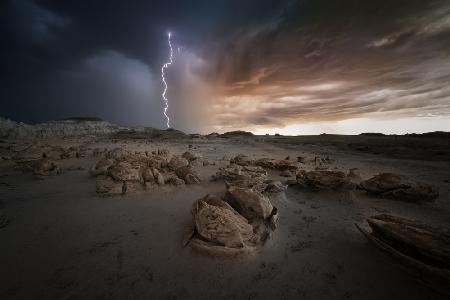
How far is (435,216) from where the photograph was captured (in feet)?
15.7

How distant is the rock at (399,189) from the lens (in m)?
5.46

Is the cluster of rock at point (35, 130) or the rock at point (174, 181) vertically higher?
the cluster of rock at point (35, 130)

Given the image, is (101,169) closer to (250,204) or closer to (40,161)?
(40,161)

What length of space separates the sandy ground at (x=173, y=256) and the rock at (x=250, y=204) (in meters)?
0.45

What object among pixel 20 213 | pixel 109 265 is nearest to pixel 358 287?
pixel 109 265

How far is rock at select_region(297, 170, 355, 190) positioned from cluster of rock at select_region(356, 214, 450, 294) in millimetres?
2497

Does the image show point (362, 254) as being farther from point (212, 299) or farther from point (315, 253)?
point (212, 299)

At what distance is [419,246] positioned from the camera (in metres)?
2.92

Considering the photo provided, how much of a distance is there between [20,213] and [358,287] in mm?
6604

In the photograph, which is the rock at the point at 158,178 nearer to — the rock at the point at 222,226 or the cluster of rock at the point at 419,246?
the rock at the point at 222,226

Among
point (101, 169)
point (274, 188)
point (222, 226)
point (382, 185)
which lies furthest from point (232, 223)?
point (101, 169)

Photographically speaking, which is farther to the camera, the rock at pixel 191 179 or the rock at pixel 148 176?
the rock at pixel 191 179

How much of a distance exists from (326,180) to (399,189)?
1770mm

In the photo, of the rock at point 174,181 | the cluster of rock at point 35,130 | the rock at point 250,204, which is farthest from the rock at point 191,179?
the cluster of rock at point 35,130
